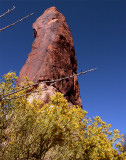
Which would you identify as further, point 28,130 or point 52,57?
point 52,57

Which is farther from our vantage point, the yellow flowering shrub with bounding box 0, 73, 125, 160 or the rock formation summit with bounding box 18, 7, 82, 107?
the rock formation summit with bounding box 18, 7, 82, 107

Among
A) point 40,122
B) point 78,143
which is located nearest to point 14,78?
point 40,122

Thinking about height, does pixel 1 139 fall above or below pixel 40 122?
below

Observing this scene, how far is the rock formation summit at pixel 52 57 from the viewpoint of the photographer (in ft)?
59.9

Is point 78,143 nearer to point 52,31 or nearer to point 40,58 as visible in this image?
point 40,58

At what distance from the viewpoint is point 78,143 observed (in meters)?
7.16

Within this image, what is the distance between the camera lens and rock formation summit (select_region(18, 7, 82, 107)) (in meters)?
18.2

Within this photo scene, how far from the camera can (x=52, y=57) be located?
1995cm

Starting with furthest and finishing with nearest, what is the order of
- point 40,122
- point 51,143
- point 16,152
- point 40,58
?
point 40,58, point 51,143, point 40,122, point 16,152

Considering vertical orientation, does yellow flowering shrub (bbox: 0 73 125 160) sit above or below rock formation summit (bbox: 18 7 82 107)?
below

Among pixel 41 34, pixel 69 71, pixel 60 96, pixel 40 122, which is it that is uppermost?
pixel 41 34

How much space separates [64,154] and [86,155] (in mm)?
2006

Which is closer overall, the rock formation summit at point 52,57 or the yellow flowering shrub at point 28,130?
the yellow flowering shrub at point 28,130

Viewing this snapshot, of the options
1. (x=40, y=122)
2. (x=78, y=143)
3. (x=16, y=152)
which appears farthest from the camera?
(x=78, y=143)
